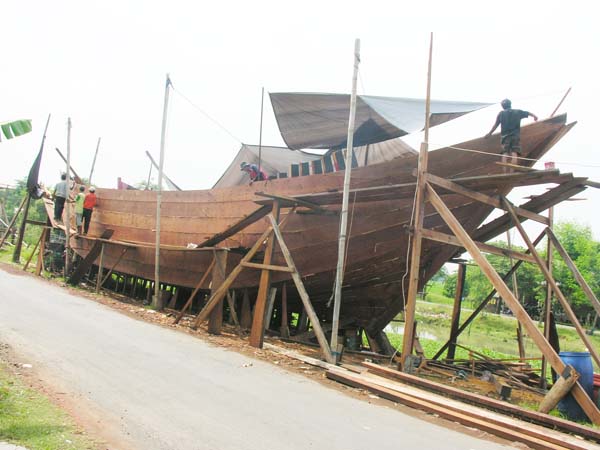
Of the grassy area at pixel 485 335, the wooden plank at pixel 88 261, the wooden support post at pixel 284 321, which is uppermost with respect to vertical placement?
the wooden plank at pixel 88 261

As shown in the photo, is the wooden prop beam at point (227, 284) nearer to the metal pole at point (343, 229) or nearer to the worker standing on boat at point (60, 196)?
the metal pole at point (343, 229)

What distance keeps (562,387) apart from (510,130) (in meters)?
2.99

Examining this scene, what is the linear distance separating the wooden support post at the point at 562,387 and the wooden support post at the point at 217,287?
4.88m

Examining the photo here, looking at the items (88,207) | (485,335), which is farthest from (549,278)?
(485,335)

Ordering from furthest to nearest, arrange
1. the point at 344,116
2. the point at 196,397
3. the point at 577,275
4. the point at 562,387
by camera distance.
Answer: the point at 344,116, the point at 577,275, the point at 562,387, the point at 196,397

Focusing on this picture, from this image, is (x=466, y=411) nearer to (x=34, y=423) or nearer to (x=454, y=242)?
(x=454, y=242)

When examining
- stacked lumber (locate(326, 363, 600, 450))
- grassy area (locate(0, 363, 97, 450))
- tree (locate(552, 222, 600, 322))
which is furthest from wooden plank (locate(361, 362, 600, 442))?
tree (locate(552, 222, 600, 322))

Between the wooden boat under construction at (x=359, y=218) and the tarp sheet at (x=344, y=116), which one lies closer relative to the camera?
the wooden boat under construction at (x=359, y=218)

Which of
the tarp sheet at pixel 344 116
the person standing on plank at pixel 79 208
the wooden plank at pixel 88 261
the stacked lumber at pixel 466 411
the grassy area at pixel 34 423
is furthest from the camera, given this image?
the person standing on plank at pixel 79 208

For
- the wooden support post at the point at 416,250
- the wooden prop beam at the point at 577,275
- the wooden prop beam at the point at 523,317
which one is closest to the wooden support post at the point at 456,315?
the wooden prop beam at the point at 577,275

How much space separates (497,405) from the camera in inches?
185

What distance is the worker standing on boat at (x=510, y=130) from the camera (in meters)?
5.85

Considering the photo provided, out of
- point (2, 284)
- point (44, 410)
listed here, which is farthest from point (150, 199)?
point (44, 410)

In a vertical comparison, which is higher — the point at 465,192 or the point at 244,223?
the point at 465,192
